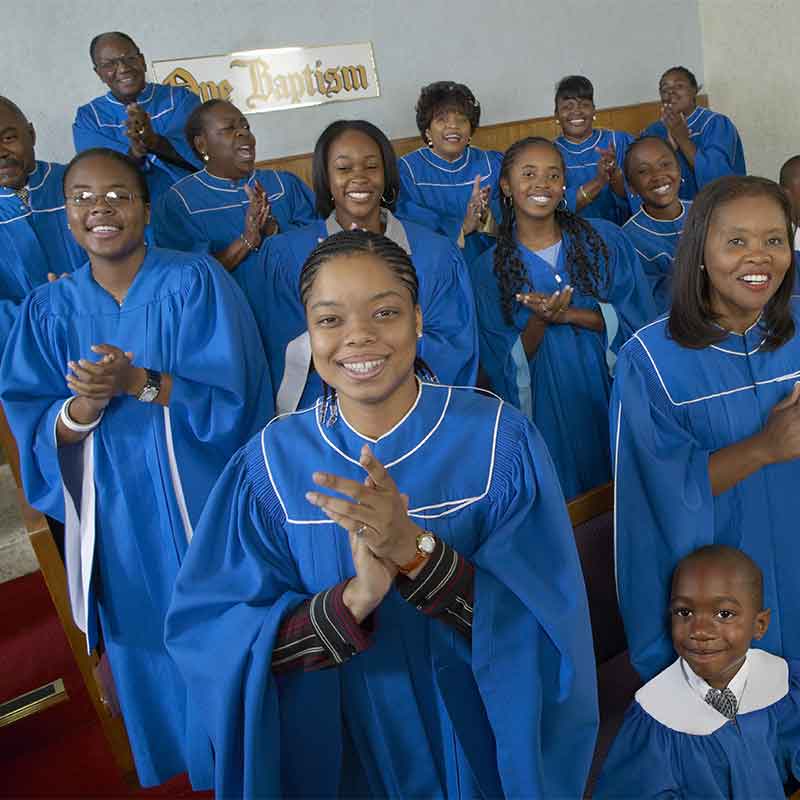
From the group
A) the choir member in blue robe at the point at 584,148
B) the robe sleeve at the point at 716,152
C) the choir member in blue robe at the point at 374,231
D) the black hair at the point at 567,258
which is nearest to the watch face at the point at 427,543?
the choir member in blue robe at the point at 374,231

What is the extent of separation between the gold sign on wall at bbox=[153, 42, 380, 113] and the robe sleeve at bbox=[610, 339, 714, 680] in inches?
173

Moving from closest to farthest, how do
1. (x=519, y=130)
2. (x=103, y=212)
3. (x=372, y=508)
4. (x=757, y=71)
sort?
1. (x=372, y=508)
2. (x=103, y=212)
3. (x=519, y=130)
4. (x=757, y=71)

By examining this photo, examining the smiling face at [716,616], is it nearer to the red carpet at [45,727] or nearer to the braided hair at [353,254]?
the braided hair at [353,254]

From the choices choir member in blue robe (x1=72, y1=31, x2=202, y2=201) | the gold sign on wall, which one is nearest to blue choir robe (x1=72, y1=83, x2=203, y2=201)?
choir member in blue robe (x1=72, y1=31, x2=202, y2=201)

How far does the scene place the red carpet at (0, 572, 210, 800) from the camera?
2.52m

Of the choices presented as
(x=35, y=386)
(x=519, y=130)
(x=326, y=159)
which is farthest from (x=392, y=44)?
(x=35, y=386)

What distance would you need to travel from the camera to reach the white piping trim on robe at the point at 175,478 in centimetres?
232

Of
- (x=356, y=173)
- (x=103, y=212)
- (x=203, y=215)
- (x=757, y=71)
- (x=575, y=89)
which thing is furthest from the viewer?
(x=757, y=71)

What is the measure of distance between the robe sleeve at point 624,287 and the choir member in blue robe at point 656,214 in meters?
0.50

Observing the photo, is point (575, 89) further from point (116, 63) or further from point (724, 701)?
point (724, 701)

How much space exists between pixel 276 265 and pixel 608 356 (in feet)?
4.61

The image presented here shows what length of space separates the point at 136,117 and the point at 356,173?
4.90 feet

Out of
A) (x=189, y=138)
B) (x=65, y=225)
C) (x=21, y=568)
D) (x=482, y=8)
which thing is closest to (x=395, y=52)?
(x=482, y=8)

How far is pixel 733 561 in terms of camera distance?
6.28 feet
